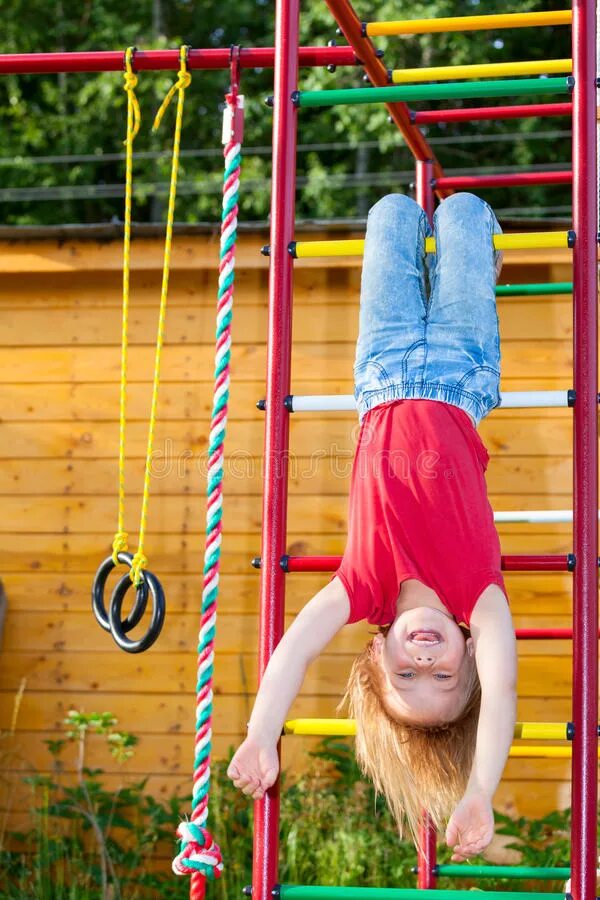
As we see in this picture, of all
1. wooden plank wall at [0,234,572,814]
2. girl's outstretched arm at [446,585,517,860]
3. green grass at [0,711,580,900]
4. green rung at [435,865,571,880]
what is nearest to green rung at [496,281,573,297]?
girl's outstretched arm at [446,585,517,860]

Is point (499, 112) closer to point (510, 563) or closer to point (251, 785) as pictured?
point (510, 563)

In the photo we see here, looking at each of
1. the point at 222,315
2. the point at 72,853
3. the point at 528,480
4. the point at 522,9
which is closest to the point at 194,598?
the point at 72,853

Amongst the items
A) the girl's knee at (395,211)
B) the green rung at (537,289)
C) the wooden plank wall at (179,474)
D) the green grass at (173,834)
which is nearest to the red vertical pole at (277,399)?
the girl's knee at (395,211)

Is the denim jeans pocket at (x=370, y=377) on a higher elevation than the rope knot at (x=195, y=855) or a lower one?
higher

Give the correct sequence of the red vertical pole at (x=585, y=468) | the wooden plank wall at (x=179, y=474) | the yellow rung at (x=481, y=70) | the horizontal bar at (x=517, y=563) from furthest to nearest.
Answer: the wooden plank wall at (x=179, y=474) < the yellow rung at (x=481, y=70) < the horizontal bar at (x=517, y=563) < the red vertical pole at (x=585, y=468)

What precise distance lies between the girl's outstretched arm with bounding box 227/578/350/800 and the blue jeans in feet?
1.67

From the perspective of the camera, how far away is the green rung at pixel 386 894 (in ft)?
6.61

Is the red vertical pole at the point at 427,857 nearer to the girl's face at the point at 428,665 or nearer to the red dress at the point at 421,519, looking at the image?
the girl's face at the point at 428,665

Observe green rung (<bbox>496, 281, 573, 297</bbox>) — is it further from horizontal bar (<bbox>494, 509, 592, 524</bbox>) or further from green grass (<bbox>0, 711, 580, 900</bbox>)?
green grass (<bbox>0, 711, 580, 900</bbox>)

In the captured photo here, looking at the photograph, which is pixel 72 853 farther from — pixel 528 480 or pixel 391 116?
pixel 391 116

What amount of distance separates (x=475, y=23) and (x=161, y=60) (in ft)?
2.46

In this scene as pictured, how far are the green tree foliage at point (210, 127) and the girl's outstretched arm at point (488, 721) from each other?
7.16 metres

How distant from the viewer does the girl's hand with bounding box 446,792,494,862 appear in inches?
75.9

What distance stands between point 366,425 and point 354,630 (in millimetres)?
2525
